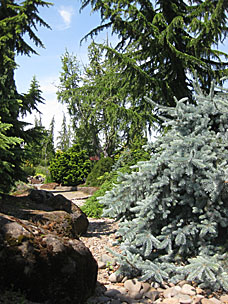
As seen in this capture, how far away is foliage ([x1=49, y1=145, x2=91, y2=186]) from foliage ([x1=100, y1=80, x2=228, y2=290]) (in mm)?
11383

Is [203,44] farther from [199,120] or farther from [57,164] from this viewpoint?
[57,164]

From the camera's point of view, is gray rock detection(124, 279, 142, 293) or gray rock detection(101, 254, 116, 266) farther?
gray rock detection(101, 254, 116, 266)

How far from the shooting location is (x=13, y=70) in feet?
22.6

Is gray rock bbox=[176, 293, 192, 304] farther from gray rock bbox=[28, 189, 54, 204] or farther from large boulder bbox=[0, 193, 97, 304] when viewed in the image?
gray rock bbox=[28, 189, 54, 204]

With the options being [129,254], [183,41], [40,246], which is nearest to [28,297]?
[40,246]

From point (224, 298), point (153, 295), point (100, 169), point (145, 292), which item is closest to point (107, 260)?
point (145, 292)

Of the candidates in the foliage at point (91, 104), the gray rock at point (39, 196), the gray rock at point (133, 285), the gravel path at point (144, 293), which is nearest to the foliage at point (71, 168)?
the foliage at point (91, 104)

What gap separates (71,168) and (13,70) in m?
8.90

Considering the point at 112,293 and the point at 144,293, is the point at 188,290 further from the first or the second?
the point at 112,293

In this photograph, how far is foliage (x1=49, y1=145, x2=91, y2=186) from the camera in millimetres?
15000

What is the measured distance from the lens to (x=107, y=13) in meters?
7.96

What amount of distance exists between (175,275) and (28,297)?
1.65 meters

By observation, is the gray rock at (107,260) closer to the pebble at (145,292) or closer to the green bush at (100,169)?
the pebble at (145,292)

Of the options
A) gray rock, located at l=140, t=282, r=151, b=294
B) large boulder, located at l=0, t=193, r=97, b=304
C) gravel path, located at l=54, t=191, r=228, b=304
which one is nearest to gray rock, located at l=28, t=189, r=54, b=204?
gravel path, located at l=54, t=191, r=228, b=304
